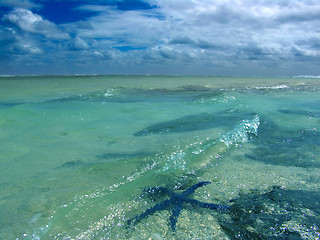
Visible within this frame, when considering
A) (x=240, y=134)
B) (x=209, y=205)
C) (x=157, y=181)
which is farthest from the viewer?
(x=240, y=134)

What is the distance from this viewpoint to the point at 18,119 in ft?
31.4

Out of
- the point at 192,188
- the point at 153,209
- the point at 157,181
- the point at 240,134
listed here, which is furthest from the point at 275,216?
the point at 240,134

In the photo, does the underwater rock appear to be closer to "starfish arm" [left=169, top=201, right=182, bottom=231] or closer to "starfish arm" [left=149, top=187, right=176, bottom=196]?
"starfish arm" [left=169, top=201, right=182, bottom=231]

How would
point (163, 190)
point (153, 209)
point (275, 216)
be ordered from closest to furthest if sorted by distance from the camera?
1. point (275, 216)
2. point (153, 209)
3. point (163, 190)

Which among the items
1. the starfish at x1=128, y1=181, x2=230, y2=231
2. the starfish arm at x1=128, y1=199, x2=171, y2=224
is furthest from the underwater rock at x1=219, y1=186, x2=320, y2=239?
the starfish arm at x1=128, y1=199, x2=171, y2=224

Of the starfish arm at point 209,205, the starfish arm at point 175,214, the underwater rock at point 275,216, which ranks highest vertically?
the starfish arm at point 175,214

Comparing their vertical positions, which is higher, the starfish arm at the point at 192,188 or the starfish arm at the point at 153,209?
the starfish arm at the point at 153,209

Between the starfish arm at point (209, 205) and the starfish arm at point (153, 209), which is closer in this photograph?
the starfish arm at point (153, 209)

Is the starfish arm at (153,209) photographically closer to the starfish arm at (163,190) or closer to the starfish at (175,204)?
the starfish at (175,204)

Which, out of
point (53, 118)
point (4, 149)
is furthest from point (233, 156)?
point (53, 118)

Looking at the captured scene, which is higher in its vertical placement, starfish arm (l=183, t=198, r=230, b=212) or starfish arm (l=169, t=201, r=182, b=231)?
starfish arm (l=169, t=201, r=182, b=231)

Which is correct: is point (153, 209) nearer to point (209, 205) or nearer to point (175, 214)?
point (175, 214)

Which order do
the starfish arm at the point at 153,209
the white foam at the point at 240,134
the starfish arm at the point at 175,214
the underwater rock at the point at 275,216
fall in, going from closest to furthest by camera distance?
1. the underwater rock at the point at 275,216
2. the starfish arm at the point at 175,214
3. the starfish arm at the point at 153,209
4. the white foam at the point at 240,134

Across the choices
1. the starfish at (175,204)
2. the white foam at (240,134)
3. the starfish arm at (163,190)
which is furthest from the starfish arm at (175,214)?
the white foam at (240,134)
